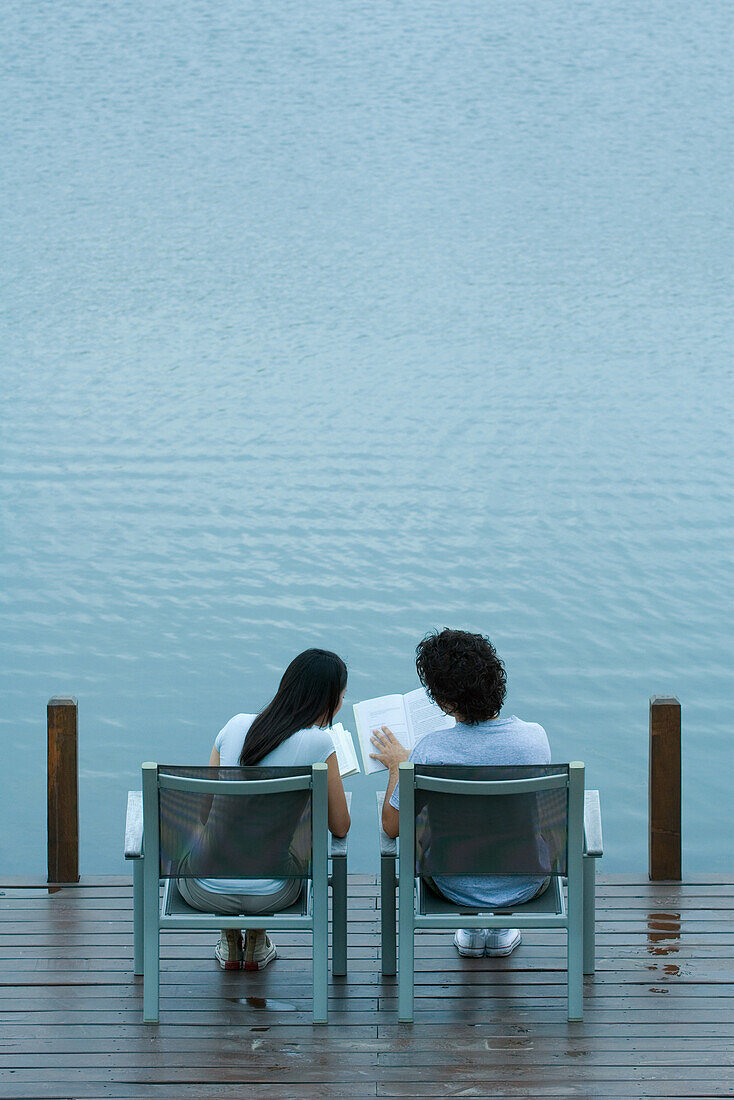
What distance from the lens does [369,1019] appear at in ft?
11.0

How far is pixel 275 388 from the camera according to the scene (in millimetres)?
15445

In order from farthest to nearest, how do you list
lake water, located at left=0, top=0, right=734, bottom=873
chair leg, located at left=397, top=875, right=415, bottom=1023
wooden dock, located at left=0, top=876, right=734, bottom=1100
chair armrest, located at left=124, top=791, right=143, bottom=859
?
lake water, located at left=0, top=0, right=734, bottom=873 < chair armrest, located at left=124, top=791, right=143, bottom=859 < chair leg, located at left=397, top=875, right=415, bottom=1023 < wooden dock, located at left=0, top=876, right=734, bottom=1100

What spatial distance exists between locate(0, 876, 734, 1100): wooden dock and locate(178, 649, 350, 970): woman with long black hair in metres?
0.32

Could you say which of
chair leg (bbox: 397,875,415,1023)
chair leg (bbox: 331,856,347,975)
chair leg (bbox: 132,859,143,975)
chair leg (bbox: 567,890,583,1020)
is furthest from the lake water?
chair leg (bbox: 397,875,415,1023)

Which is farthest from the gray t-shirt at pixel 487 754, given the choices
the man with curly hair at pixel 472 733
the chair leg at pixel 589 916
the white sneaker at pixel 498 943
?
the white sneaker at pixel 498 943

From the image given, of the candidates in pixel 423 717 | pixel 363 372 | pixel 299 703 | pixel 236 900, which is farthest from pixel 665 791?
pixel 363 372

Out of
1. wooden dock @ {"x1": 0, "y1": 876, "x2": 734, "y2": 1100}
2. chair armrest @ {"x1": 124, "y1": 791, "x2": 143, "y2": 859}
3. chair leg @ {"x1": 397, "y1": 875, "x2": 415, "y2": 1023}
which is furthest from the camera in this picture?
chair armrest @ {"x1": 124, "y1": 791, "x2": 143, "y2": 859}

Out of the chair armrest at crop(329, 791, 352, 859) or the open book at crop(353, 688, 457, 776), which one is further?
the open book at crop(353, 688, 457, 776)

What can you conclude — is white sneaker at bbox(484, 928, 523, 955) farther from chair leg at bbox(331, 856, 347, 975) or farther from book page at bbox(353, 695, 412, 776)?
book page at bbox(353, 695, 412, 776)

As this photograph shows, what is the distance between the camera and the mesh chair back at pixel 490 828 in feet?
10.2

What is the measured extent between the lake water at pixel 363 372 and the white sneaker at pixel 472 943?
2.29m

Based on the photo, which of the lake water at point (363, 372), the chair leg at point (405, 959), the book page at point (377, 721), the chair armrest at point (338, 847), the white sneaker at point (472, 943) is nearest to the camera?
the chair leg at point (405, 959)

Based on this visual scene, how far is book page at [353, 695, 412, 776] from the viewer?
11.7 feet

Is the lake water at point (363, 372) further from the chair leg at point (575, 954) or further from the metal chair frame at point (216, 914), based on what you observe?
the metal chair frame at point (216, 914)
